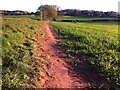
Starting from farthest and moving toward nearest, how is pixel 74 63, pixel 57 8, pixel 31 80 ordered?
pixel 57 8, pixel 74 63, pixel 31 80

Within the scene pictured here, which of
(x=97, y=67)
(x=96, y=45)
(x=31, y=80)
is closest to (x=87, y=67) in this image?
(x=97, y=67)

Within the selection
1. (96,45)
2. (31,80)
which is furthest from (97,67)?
(96,45)

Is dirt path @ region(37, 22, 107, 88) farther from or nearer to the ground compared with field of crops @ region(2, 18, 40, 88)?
nearer to the ground

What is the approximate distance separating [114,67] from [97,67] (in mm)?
804

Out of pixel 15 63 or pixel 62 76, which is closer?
pixel 15 63

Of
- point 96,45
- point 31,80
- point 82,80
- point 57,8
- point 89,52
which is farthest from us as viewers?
point 57,8

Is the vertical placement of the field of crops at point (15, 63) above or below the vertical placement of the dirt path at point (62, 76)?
above

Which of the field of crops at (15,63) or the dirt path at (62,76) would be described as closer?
the field of crops at (15,63)

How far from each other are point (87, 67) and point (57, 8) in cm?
10264

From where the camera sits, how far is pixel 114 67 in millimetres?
14344

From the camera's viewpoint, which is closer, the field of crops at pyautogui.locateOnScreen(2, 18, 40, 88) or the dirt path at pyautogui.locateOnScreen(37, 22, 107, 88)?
the field of crops at pyautogui.locateOnScreen(2, 18, 40, 88)

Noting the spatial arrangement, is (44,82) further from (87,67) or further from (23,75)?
(87,67)

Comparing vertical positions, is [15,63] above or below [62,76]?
above

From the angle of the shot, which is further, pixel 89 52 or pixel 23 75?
pixel 89 52
